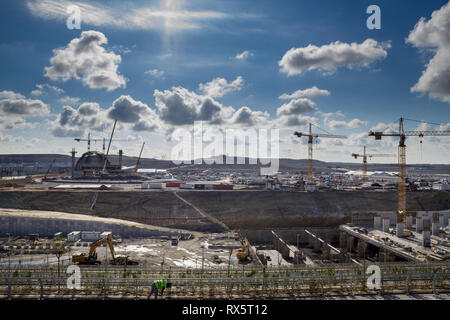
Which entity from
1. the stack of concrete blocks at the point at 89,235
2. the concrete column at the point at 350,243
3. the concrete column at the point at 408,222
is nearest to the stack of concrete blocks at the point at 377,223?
the concrete column at the point at 408,222

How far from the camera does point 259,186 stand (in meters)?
74.4

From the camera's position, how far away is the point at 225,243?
3606cm

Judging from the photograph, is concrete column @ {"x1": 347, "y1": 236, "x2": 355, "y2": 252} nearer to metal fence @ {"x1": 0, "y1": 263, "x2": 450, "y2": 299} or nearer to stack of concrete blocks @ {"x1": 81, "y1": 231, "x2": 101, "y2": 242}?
metal fence @ {"x1": 0, "y1": 263, "x2": 450, "y2": 299}

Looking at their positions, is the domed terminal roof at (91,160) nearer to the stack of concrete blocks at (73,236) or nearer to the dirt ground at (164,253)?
the stack of concrete blocks at (73,236)

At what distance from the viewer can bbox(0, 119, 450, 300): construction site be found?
12219mm

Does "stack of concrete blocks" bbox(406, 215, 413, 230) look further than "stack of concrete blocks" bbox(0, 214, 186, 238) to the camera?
Yes

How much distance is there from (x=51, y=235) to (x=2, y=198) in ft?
79.7

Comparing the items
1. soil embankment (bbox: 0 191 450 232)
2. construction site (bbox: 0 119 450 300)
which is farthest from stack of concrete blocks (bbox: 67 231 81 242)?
soil embankment (bbox: 0 191 450 232)

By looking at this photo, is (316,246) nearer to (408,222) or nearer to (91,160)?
(408,222)

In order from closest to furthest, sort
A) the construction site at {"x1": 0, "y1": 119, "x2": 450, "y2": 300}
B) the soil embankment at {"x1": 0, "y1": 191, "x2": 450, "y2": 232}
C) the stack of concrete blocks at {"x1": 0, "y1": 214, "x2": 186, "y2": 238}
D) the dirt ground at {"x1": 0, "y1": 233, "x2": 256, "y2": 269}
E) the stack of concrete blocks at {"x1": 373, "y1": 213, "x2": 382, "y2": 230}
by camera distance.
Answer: the construction site at {"x1": 0, "y1": 119, "x2": 450, "y2": 300}
the dirt ground at {"x1": 0, "y1": 233, "x2": 256, "y2": 269}
the stack of concrete blocks at {"x1": 0, "y1": 214, "x2": 186, "y2": 238}
the stack of concrete blocks at {"x1": 373, "y1": 213, "x2": 382, "y2": 230}
the soil embankment at {"x1": 0, "y1": 191, "x2": 450, "y2": 232}

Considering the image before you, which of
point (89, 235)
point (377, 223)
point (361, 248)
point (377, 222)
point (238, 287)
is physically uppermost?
point (238, 287)

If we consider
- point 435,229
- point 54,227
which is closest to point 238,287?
point 54,227
